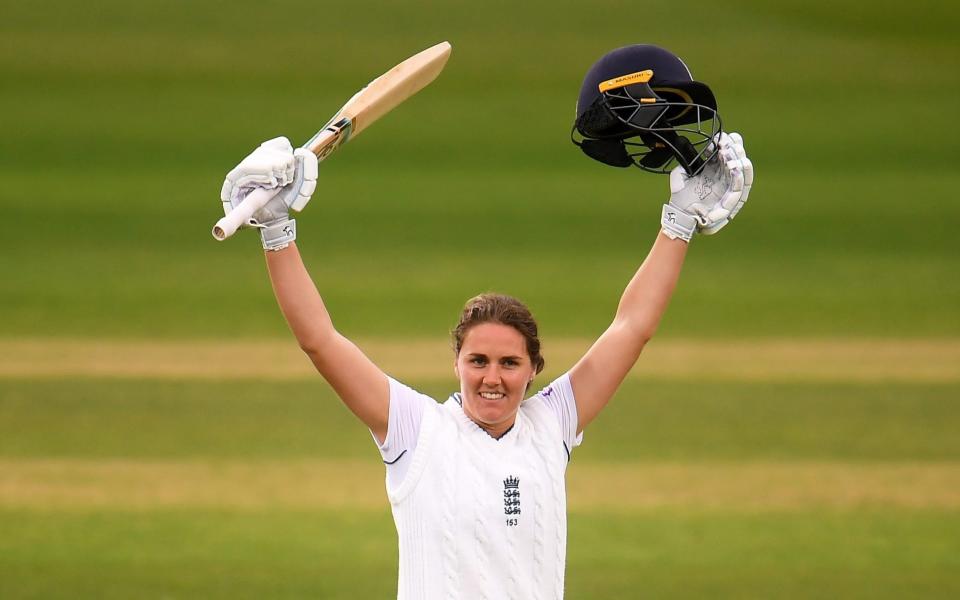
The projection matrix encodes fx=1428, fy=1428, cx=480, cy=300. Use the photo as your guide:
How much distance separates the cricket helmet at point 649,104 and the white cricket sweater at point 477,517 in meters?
0.86

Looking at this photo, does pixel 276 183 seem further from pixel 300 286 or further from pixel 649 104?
pixel 649 104

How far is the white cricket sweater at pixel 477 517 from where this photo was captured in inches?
126

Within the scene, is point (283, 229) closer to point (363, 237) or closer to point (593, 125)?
point (593, 125)

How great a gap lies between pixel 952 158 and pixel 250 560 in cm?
1241

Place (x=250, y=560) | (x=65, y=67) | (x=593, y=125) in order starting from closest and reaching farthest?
(x=593, y=125) → (x=250, y=560) → (x=65, y=67)

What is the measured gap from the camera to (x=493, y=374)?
3.28 meters

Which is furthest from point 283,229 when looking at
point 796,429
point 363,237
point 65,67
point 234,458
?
point 65,67

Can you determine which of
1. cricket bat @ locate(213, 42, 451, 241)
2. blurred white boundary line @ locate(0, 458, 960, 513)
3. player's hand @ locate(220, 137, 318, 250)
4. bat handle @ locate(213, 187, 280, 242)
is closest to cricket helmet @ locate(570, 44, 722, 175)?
cricket bat @ locate(213, 42, 451, 241)

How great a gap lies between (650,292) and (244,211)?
105 centimetres

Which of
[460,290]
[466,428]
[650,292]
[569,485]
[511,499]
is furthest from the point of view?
[460,290]

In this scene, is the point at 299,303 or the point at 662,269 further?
the point at 662,269

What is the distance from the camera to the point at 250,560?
716cm

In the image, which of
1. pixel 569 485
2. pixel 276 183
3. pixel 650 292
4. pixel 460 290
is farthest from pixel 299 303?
pixel 460 290

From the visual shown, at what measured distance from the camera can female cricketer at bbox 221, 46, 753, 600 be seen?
319 cm
